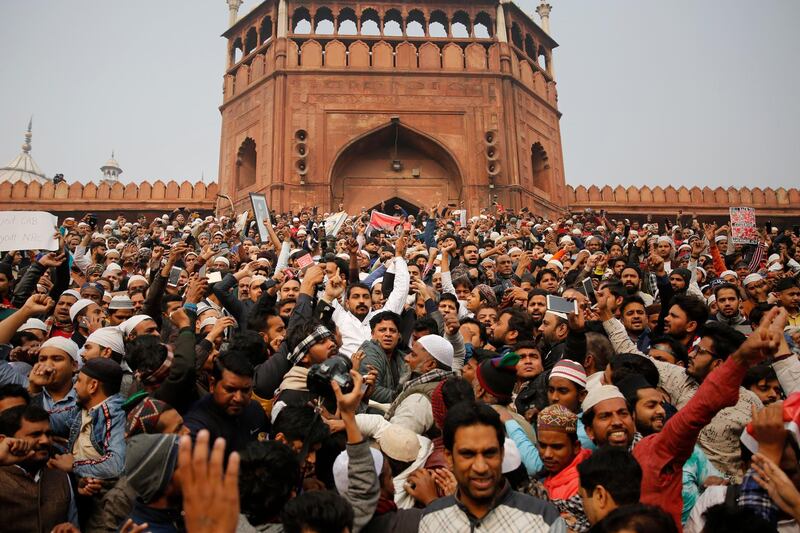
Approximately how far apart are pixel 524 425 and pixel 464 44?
19120 mm

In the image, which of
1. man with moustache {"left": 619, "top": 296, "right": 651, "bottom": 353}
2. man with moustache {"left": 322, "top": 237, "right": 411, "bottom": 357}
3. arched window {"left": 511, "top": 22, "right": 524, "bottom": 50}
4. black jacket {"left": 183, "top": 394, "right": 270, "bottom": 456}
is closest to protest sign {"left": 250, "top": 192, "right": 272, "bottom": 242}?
man with moustache {"left": 322, "top": 237, "right": 411, "bottom": 357}

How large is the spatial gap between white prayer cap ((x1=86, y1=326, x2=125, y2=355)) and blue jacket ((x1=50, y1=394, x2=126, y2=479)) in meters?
0.55

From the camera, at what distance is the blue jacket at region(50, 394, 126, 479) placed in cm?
283

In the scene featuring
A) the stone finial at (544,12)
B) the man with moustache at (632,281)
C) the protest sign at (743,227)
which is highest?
the stone finial at (544,12)

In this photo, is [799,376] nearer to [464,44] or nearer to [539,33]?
[464,44]

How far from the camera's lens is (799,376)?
139 inches

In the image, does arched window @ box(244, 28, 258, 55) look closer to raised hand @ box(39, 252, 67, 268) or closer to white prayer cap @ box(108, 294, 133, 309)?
raised hand @ box(39, 252, 67, 268)

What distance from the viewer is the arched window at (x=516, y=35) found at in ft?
72.7

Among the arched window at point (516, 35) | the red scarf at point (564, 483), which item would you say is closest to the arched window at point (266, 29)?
the arched window at point (516, 35)

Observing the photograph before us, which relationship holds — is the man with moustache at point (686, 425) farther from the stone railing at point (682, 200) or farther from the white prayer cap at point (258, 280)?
the stone railing at point (682, 200)

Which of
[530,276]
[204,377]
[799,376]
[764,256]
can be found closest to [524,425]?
[799,376]

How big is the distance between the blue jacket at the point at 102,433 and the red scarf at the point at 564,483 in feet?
6.26

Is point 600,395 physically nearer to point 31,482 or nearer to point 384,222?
point 31,482

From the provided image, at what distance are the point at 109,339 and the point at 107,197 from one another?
1917 centimetres
